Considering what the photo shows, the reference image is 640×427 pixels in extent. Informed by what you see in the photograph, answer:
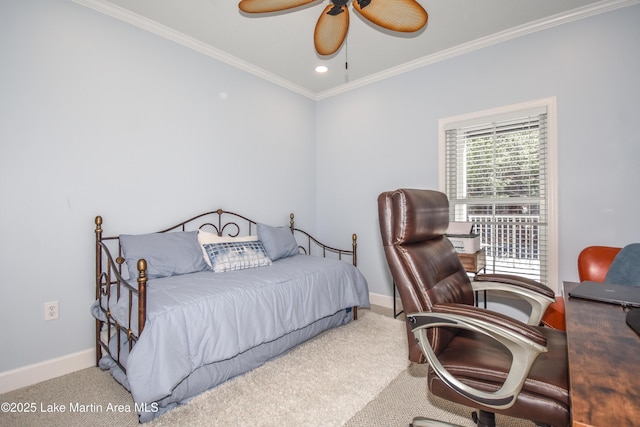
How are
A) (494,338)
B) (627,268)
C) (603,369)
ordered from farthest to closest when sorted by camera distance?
(627,268)
(494,338)
(603,369)

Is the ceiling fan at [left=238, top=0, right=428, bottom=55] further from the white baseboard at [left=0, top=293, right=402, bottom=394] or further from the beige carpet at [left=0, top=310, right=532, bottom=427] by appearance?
the white baseboard at [left=0, top=293, right=402, bottom=394]

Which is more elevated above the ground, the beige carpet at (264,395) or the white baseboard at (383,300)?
the white baseboard at (383,300)

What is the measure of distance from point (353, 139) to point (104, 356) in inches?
122

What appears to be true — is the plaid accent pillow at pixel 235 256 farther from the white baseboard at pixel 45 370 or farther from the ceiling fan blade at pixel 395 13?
the ceiling fan blade at pixel 395 13

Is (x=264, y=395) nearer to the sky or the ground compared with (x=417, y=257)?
nearer to the ground

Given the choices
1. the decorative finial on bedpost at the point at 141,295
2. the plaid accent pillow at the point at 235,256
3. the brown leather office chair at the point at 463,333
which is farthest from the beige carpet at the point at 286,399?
the plaid accent pillow at the point at 235,256

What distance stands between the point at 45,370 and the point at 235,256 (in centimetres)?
140

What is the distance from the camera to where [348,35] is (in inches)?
109

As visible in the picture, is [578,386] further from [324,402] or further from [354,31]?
[354,31]

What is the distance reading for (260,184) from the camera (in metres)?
3.50

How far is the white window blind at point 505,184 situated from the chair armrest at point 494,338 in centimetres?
199

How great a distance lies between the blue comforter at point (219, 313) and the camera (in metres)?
1.60

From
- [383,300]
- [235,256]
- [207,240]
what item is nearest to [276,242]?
[235,256]

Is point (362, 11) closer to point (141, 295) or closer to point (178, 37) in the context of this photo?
point (178, 37)
